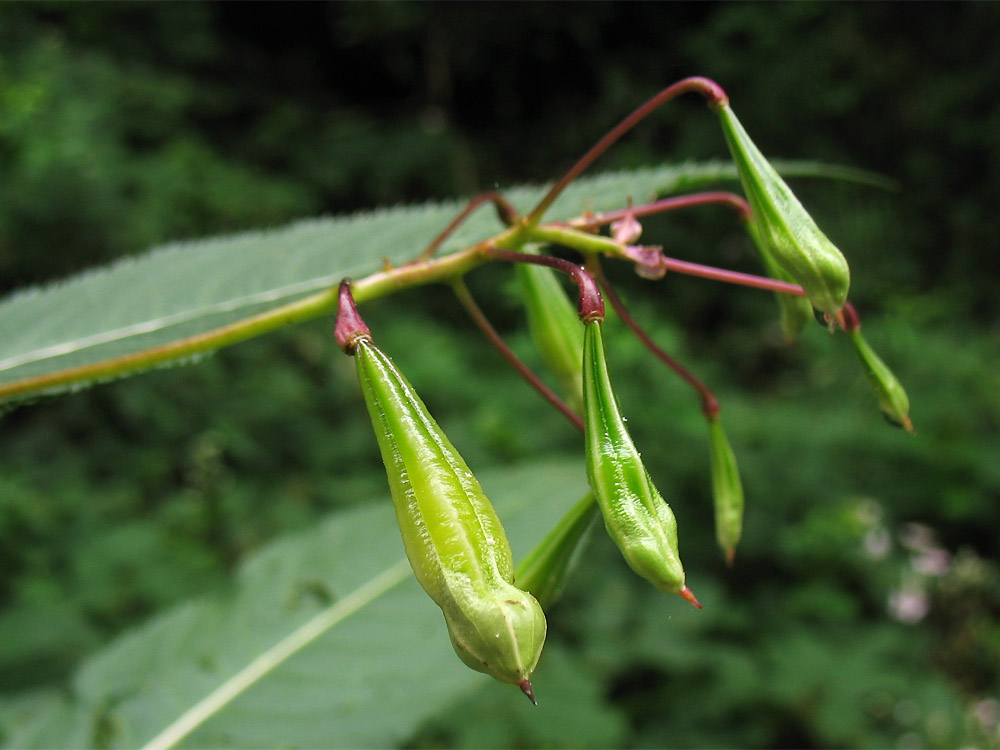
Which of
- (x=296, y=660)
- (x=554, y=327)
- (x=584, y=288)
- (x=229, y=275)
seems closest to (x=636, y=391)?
(x=296, y=660)

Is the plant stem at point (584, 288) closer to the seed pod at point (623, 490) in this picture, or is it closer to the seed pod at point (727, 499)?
the seed pod at point (623, 490)

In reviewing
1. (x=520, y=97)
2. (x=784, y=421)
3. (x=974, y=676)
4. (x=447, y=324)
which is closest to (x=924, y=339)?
(x=784, y=421)

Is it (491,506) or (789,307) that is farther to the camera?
(789,307)

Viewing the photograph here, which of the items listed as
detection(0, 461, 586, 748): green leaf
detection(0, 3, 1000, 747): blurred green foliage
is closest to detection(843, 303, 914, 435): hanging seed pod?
detection(0, 461, 586, 748): green leaf

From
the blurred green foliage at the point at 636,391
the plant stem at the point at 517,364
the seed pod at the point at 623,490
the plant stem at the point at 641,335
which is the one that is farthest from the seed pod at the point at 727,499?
the blurred green foliage at the point at 636,391

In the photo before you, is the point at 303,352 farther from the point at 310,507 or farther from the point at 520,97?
the point at 520,97

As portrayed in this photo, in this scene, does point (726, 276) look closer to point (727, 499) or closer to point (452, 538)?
point (727, 499)
